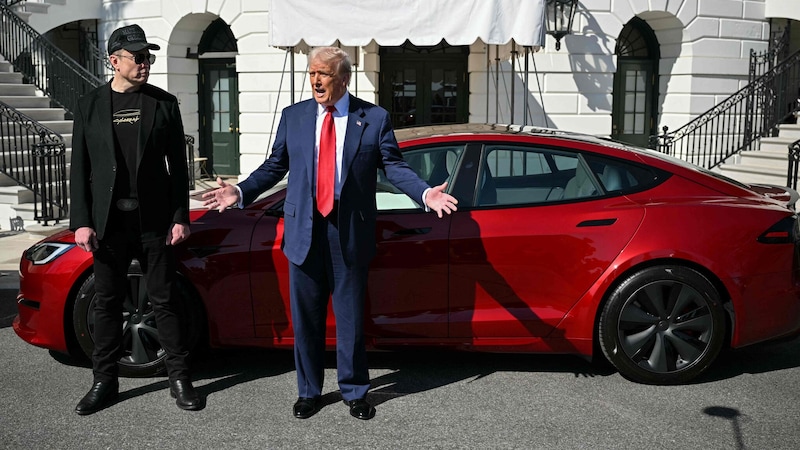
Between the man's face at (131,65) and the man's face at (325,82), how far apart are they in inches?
35.0

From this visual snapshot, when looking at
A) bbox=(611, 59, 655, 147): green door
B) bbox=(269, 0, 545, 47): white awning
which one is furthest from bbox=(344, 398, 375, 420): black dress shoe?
bbox=(611, 59, 655, 147): green door

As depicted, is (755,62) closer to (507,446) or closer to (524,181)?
(524,181)

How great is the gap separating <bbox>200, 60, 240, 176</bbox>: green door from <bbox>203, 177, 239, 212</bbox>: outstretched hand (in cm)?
1288

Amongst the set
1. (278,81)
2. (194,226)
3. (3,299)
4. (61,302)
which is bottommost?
(3,299)

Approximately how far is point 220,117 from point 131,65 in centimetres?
1294

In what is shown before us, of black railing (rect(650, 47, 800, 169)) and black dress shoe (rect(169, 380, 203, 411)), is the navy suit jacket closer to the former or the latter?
black dress shoe (rect(169, 380, 203, 411))

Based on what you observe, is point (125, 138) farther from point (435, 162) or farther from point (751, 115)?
point (751, 115)

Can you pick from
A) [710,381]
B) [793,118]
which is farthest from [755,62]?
[710,381]

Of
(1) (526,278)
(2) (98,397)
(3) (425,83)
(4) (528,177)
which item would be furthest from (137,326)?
(3) (425,83)

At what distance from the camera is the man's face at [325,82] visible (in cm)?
413

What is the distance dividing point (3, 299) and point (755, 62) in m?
13.3

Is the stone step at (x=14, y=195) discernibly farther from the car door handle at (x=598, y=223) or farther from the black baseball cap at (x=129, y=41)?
the car door handle at (x=598, y=223)

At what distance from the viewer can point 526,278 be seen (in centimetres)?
475

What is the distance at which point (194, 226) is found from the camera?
190 inches
